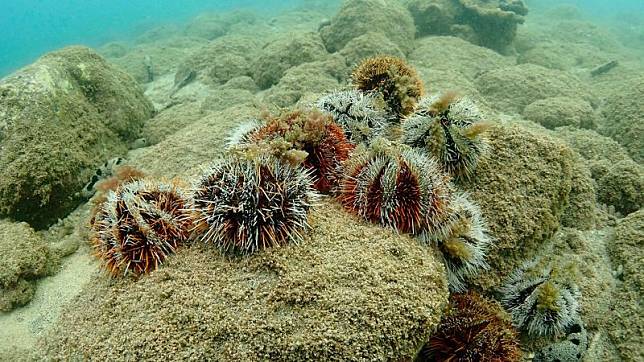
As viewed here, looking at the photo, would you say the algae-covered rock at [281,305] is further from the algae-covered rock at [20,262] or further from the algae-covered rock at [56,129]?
the algae-covered rock at [56,129]

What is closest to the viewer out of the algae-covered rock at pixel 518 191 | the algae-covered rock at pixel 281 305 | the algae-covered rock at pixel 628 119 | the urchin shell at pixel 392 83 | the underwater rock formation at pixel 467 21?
the algae-covered rock at pixel 281 305

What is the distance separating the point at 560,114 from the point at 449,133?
6.55 meters

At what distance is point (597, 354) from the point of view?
16.0 ft

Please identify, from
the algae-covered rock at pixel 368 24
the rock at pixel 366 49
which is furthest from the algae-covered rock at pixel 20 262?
the algae-covered rock at pixel 368 24

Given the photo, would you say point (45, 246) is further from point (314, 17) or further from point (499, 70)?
point (314, 17)

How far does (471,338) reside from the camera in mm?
3902

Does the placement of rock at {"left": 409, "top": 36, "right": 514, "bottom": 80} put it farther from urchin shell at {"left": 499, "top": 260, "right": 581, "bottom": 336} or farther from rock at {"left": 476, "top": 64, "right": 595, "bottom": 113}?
urchin shell at {"left": 499, "top": 260, "right": 581, "bottom": 336}

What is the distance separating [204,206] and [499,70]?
1099 cm

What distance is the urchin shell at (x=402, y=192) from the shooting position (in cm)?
411

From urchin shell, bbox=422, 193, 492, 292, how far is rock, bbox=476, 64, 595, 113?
7.10m

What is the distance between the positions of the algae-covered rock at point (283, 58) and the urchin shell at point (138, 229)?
869cm

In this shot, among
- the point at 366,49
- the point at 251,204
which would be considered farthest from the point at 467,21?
the point at 251,204

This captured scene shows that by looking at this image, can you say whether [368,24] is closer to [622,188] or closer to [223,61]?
[223,61]

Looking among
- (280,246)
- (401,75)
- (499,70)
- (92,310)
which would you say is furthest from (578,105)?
(92,310)
